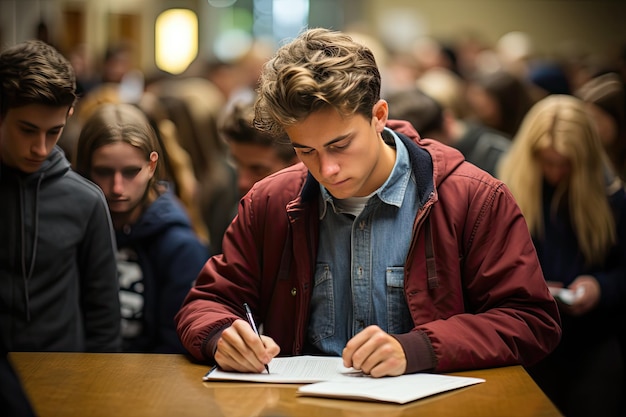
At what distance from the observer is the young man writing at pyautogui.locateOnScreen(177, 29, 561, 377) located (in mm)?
2732

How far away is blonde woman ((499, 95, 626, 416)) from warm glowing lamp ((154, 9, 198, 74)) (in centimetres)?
1583

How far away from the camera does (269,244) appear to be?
3.08 metres

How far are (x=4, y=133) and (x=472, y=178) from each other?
1.56 metres

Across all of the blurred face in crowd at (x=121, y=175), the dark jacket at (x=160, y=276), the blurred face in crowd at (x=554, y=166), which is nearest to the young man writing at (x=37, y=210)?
the blurred face in crowd at (x=121, y=175)

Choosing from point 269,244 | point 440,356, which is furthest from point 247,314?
point 440,356

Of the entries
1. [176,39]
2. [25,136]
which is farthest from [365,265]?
[176,39]

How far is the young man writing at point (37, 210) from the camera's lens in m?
3.26

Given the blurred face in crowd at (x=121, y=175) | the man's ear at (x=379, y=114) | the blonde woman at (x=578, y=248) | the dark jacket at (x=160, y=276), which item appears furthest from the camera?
the blonde woman at (x=578, y=248)

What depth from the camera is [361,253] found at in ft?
9.82

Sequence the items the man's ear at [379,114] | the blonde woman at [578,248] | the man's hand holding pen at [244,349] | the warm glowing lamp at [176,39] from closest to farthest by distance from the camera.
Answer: the man's hand holding pen at [244,349] → the man's ear at [379,114] → the blonde woman at [578,248] → the warm glowing lamp at [176,39]

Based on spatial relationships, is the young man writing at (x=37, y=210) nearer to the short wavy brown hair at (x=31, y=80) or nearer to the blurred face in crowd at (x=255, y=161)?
the short wavy brown hair at (x=31, y=80)

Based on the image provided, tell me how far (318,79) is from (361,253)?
568 millimetres

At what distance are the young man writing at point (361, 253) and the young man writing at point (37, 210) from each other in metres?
0.52

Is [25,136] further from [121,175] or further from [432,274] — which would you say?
[432,274]
